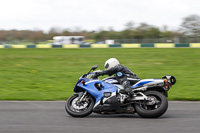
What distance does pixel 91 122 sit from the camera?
6.74m

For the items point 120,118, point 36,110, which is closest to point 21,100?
point 36,110

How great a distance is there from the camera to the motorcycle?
6.97 meters

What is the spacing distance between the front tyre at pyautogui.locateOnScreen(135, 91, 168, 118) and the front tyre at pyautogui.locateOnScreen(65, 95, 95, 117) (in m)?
1.03

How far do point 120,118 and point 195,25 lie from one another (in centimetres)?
5750

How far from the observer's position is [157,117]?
277 inches

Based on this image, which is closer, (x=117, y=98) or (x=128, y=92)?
(x=128, y=92)

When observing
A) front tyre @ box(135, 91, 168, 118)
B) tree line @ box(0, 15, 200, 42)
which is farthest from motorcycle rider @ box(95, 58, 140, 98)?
tree line @ box(0, 15, 200, 42)

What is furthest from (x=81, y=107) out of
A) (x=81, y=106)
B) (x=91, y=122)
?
(x=91, y=122)

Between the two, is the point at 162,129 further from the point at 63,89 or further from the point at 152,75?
the point at 152,75

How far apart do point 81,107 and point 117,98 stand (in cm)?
83

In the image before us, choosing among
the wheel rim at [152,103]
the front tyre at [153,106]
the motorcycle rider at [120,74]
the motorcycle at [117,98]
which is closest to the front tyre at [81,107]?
the motorcycle at [117,98]

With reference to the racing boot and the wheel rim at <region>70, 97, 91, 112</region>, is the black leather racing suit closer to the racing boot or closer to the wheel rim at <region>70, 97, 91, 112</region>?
the racing boot

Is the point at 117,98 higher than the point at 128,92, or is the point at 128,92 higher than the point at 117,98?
the point at 128,92

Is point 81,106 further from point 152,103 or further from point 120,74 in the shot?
point 152,103
